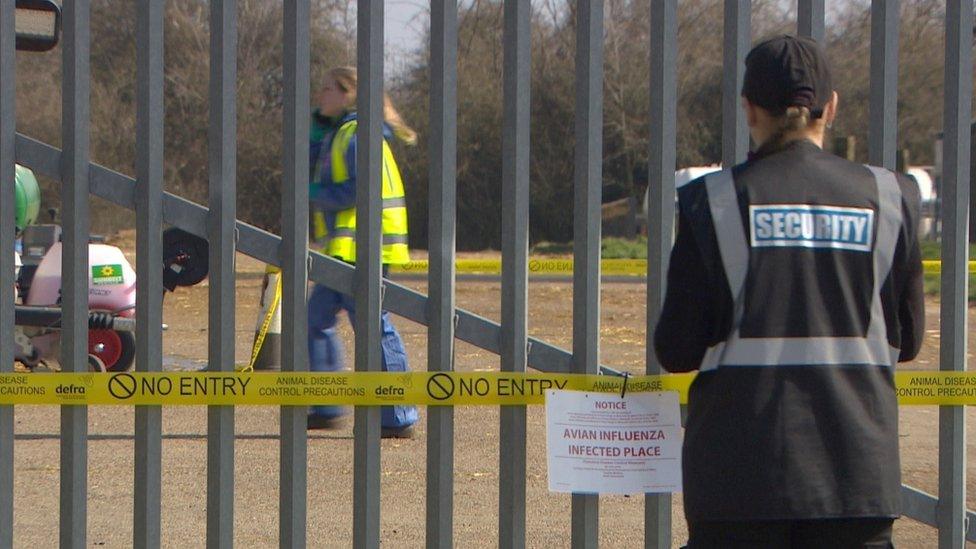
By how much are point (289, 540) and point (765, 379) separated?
1904mm

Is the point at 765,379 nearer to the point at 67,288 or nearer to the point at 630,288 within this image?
the point at 67,288

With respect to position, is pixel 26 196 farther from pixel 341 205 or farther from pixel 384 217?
pixel 384 217

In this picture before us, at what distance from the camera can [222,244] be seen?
4.26m

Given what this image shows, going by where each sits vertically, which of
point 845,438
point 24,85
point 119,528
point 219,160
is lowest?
point 119,528

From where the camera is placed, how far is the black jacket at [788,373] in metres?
2.94

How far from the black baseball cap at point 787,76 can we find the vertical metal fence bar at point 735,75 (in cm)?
114

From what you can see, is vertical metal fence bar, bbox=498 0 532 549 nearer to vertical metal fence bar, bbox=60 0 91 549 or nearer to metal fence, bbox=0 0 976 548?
metal fence, bbox=0 0 976 548

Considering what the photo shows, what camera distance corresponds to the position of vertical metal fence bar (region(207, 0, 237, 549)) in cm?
422

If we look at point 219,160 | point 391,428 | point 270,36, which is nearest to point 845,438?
point 219,160

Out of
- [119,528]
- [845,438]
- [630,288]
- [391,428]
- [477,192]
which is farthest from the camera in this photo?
[477,192]

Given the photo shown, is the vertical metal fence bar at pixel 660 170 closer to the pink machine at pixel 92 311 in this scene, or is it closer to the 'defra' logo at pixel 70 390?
the 'defra' logo at pixel 70 390

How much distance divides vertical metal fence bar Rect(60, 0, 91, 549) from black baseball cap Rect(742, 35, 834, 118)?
218 cm

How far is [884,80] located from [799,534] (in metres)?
1.72

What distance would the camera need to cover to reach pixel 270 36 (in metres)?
25.9
